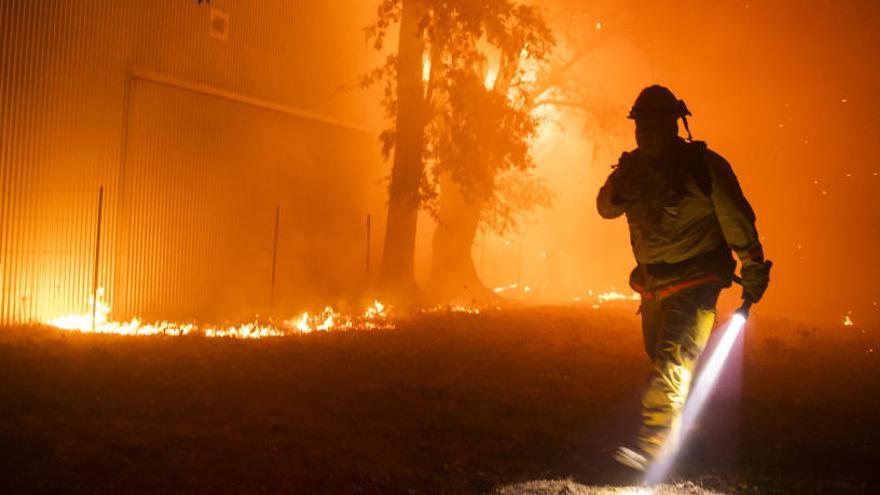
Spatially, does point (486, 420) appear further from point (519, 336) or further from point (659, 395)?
point (519, 336)

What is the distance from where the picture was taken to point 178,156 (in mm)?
13938

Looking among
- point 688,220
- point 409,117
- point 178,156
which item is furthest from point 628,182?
point 178,156

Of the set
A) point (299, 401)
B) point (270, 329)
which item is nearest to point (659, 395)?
point (299, 401)

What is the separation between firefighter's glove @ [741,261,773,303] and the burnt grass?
1180 millimetres

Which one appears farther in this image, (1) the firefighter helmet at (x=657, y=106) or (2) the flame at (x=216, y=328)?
(2) the flame at (x=216, y=328)

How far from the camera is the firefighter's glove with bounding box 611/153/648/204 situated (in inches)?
186

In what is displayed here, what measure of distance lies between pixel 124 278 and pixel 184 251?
1.67 meters

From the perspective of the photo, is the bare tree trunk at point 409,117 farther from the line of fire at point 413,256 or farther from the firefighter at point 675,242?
the firefighter at point 675,242

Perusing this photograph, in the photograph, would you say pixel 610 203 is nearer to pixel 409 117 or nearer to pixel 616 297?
pixel 409 117

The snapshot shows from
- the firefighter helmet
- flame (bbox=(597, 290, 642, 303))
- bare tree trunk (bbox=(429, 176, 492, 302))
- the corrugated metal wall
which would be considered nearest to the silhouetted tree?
bare tree trunk (bbox=(429, 176, 492, 302))

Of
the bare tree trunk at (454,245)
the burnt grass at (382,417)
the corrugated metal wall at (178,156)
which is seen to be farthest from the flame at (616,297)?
the burnt grass at (382,417)

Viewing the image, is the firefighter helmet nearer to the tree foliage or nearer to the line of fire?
the line of fire

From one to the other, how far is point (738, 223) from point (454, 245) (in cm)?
1435

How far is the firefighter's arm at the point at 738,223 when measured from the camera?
4.52 meters
